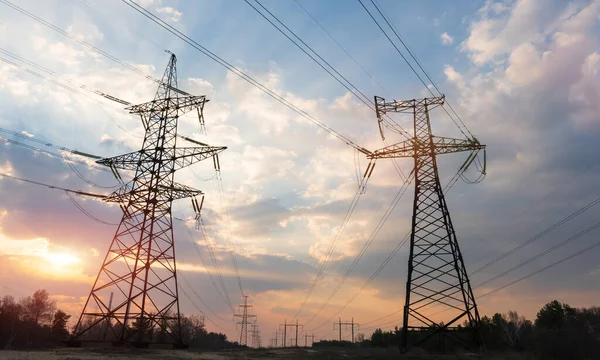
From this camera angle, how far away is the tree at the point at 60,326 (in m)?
78.6

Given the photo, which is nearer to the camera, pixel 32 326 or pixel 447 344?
pixel 447 344

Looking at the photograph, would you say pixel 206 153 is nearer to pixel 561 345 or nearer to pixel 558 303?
pixel 561 345

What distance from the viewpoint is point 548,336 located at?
55125mm

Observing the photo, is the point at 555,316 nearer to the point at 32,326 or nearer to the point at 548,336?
the point at 548,336

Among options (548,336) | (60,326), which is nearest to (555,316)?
(548,336)

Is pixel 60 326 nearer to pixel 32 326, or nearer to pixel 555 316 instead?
pixel 32 326

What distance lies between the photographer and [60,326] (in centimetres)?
8238

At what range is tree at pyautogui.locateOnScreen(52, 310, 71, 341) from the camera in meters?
78.6

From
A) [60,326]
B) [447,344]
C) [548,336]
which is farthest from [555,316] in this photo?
[60,326]

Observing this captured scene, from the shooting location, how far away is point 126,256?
3225cm

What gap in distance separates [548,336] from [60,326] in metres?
93.6

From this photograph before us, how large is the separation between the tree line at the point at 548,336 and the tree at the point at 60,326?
6467cm

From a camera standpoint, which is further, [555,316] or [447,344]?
[555,316]

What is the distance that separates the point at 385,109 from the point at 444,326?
18539 mm
